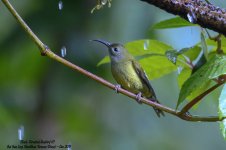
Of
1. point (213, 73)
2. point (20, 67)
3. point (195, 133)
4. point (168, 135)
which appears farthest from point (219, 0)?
point (195, 133)

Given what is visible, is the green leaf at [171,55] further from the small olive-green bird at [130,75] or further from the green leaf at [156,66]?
the small olive-green bird at [130,75]

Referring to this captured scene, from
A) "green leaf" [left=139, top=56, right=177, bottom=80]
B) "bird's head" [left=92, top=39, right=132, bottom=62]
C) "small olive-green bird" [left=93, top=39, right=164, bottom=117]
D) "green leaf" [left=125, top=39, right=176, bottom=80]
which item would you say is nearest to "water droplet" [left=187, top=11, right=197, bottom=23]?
"green leaf" [left=125, top=39, right=176, bottom=80]

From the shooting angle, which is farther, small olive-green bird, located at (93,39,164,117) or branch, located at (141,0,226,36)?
small olive-green bird, located at (93,39,164,117)

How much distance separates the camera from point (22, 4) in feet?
20.0

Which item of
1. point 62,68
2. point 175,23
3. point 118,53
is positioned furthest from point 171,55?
point 62,68

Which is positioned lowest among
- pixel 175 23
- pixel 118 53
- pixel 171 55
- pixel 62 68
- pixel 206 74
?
pixel 206 74

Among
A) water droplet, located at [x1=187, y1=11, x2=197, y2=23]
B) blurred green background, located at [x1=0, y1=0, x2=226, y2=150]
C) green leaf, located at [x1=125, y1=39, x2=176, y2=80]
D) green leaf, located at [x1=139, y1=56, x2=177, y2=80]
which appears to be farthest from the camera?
blurred green background, located at [x1=0, y1=0, x2=226, y2=150]

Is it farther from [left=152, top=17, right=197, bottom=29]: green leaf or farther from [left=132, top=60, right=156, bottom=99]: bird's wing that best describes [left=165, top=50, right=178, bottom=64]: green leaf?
[left=132, top=60, right=156, bottom=99]: bird's wing

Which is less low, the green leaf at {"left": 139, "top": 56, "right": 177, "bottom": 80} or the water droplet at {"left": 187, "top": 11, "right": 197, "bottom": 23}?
the water droplet at {"left": 187, "top": 11, "right": 197, "bottom": 23}

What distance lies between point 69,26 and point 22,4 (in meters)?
0.62

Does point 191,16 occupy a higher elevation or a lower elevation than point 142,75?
lower

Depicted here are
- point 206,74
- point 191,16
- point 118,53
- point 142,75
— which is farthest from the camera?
point 118,53

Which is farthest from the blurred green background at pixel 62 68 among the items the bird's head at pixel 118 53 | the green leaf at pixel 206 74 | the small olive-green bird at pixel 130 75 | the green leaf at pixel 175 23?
the green leaf at pixel 206 74

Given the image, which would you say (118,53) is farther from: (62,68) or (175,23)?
(175,23)
